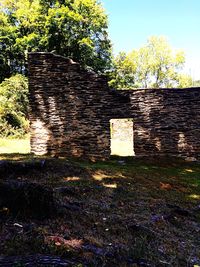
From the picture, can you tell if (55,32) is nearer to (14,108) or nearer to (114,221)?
(14,108)

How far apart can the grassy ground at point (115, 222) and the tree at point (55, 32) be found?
25.8 metres

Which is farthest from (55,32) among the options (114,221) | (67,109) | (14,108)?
(114,221)

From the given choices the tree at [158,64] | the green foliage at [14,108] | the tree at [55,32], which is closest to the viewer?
the green foliage at [14,108]

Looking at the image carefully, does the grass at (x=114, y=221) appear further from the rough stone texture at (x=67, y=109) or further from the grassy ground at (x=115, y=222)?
the rough stone texture at (x=67, y=109)

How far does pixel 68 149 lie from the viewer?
17016mm

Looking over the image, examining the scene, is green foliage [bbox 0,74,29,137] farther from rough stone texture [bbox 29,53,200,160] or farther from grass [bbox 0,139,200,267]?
grass [bbox 0,139,200,267]

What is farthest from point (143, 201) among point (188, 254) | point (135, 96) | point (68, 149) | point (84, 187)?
point (135, 96)

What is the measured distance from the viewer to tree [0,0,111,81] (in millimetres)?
35969

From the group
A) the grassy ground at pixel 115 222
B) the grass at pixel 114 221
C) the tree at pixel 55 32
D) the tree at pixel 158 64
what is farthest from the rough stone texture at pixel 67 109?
the tree at pixel 158 64

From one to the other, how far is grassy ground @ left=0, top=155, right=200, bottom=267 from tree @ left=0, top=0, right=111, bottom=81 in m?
25.8

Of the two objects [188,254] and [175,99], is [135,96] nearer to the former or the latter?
[175,99]

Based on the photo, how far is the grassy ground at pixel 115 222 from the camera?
5070 mm

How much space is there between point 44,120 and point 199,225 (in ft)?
34.9

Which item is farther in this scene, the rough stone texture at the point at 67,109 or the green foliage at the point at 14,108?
the green foliage at the point at 14,108
